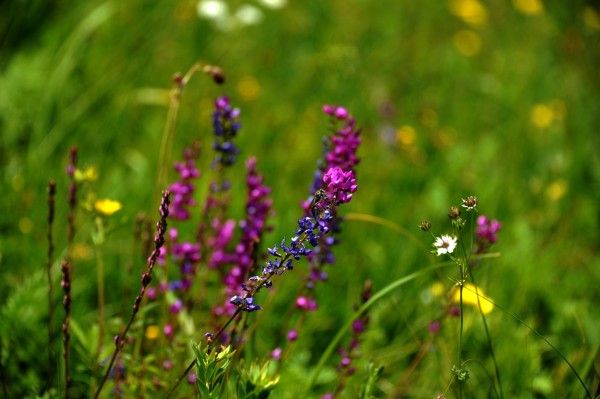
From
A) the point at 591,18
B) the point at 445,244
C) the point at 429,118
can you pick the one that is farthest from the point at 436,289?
→ the point at 591,18

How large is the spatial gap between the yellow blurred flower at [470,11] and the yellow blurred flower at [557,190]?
268 cm

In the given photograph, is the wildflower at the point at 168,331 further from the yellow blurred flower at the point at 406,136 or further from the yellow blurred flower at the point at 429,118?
the yellow blurred flower at the point at 429,118

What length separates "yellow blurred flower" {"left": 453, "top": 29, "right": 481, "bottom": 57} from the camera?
214 inches

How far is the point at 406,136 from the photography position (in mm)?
3648

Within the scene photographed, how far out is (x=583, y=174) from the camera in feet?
12.1

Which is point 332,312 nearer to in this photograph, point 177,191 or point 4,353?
point 177,191

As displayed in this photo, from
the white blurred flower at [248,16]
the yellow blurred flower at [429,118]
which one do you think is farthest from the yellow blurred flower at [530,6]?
the white blurred flower at [248,16]

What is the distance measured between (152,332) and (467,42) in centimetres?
429

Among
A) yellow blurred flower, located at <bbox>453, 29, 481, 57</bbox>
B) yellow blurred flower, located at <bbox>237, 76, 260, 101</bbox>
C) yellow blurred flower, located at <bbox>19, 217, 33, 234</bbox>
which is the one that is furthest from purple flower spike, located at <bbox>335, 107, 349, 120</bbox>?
yellow blurred flower, located at <bbox>453, 29, 481, 57</bbox>

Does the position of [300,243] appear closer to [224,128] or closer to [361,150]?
[224,128]

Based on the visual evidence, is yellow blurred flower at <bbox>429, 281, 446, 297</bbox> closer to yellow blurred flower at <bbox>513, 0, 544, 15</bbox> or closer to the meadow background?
the meadow background

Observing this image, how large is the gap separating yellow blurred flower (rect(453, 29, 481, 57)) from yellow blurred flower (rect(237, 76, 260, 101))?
84.8 inches

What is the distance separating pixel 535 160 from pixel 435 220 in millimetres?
1183

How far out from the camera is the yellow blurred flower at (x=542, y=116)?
439cm
